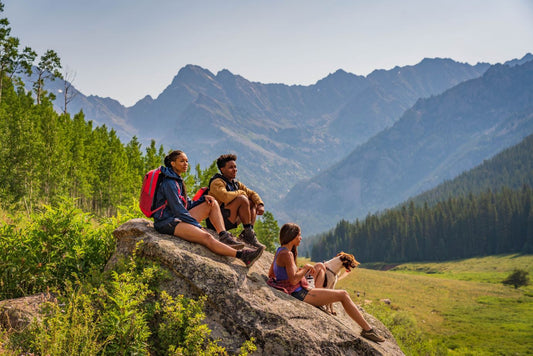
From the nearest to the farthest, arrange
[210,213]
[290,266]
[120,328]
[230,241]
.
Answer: [120,328] < [290,266] < [230,241] < [210,213]

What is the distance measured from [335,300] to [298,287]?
0.81 m

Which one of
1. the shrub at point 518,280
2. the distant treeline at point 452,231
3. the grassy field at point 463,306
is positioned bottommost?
the grassy field at point 463,306

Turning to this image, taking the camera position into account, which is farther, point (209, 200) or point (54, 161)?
point (54, 161)

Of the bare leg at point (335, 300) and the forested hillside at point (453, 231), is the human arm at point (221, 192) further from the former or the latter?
the forested hillside at point (453, 231)

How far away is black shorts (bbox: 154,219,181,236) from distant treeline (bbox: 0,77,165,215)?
641 inches

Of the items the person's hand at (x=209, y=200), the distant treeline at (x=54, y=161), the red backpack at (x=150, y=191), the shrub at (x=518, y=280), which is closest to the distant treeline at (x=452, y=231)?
the shrub at (x=518, y=280)

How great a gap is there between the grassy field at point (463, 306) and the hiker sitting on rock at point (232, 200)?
715 inches

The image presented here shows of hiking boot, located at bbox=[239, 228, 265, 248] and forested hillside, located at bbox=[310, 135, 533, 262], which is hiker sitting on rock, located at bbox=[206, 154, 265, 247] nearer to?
hiking boot, located at bbox=[239, 228, 265, 248]

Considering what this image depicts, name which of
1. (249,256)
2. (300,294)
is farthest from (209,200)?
(300,294)

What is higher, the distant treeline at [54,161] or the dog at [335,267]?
the distant treeline at [54,161]

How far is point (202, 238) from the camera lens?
812cm

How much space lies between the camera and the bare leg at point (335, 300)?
8.06 meters

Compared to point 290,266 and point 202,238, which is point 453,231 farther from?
point 202,238

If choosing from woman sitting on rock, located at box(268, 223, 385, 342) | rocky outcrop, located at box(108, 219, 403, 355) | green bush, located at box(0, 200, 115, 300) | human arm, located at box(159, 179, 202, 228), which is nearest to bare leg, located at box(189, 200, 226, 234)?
human arm, located at box(159, 179, 202, 228)
